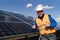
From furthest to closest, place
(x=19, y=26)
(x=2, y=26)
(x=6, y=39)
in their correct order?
(x=19, y=26) → (x=2, y=26) → (x=6, y=39)

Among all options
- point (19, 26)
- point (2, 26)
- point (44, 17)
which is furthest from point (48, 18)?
point (19, 26)

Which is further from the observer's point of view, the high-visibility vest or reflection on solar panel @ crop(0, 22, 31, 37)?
reflection on solar panel @ crop(0, 22, 31, 37)

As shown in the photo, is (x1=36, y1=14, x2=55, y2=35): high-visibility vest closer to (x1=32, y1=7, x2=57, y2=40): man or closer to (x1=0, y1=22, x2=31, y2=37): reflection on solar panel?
(x1=32, y1=7, x2=57, y2=40): man

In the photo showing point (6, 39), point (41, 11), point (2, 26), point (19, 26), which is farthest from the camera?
point (19, 26)

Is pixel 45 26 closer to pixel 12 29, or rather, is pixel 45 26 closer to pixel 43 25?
pixel 43 25

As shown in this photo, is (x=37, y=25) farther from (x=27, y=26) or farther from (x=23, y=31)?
(x=27, y=26)

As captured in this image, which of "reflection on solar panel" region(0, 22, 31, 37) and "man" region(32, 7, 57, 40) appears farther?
"reflection on solar panel" region(0, 22, 31, 37)

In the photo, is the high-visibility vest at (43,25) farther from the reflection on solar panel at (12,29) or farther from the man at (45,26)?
the reflection on solar panel at (12,29)

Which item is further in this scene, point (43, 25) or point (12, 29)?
point (12, 29)

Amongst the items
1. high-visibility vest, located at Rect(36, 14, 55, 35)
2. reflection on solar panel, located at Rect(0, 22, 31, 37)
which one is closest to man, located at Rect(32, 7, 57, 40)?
high-visibility vest, located at Rect(36, 14, 55, 35)

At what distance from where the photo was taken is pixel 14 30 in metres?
10.3

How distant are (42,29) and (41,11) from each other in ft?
2.08

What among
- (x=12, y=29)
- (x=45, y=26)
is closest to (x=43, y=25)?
(x=45, y=26)

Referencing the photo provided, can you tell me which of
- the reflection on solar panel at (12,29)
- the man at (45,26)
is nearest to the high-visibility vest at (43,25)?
the man at (45,26)
